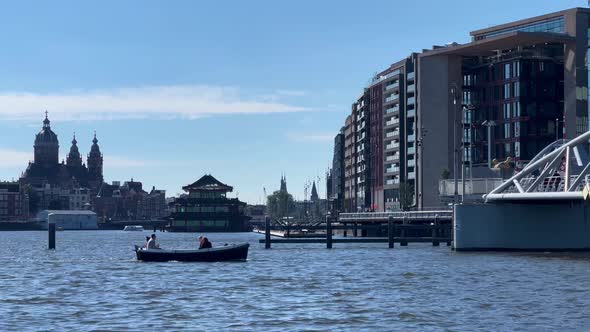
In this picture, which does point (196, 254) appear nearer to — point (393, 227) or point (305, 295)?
point (305, 295)

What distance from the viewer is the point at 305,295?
67375 millimetres

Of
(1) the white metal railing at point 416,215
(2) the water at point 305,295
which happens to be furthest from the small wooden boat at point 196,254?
(1) the white metal railing at point 416,215

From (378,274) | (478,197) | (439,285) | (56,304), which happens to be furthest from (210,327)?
(478,197)

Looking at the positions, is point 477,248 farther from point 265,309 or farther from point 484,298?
point 265,309

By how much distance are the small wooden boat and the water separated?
32.1 inches

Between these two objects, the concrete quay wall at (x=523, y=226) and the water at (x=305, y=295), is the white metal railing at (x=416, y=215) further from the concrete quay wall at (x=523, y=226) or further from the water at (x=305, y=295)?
the water at (x=305, y=295)

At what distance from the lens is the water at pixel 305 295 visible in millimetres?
52969

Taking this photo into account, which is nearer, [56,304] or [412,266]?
[56,304]

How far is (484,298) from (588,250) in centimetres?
5806

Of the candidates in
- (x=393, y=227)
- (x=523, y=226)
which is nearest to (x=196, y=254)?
(x=523, y=226)

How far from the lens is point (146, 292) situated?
69.6 m

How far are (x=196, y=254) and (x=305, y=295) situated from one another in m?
34.8

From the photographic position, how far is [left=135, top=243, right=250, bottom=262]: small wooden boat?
101m

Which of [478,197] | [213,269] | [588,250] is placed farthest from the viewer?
[478,197]
